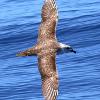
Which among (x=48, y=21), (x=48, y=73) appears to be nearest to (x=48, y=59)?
(x=48, y=73)

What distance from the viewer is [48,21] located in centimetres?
1593

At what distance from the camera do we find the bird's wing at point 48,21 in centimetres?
1565

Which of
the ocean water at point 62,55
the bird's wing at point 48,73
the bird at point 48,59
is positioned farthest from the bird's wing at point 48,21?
the ocean water at point 62,55

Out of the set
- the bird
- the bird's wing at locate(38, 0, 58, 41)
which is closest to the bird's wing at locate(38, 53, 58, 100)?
the bird

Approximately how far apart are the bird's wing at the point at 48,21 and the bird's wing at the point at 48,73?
0.81 metres

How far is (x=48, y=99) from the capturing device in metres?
13.8

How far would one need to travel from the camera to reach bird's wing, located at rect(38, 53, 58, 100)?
14391 millimetres

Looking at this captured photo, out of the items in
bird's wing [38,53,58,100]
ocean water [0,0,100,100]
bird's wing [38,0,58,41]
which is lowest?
ocean water [0,0,100,100]

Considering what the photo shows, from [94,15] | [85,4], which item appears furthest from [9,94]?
[85,4]

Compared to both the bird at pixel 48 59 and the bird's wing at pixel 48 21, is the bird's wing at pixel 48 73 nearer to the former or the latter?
the bird at pixel 48 59

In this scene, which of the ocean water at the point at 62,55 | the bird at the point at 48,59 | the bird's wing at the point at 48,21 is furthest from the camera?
the ocean water at the point at 62,55

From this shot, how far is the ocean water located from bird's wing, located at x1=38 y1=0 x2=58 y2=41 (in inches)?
117

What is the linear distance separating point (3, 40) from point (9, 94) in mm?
4717

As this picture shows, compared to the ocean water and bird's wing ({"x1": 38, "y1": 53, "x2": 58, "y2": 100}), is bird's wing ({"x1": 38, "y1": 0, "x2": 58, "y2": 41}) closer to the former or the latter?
bird's wing ({"x1": 38, "y1": 53, "x2": 58, "y2": 100})
